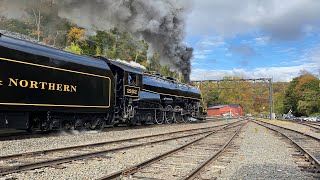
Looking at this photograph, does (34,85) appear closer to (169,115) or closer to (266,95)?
(169,115)

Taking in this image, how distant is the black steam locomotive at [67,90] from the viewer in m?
10.8

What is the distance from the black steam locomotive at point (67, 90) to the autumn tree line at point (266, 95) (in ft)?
114

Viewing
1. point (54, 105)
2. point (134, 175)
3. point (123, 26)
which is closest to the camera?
point (134, 175)

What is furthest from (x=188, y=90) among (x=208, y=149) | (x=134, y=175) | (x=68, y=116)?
(x=134, y=175)

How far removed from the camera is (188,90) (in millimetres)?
27594

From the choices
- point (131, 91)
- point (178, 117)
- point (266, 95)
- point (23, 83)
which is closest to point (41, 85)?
point (23, 83)

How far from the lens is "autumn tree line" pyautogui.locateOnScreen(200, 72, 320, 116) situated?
68.2 metres

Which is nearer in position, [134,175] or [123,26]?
[134,175]

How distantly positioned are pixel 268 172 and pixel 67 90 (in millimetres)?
8482

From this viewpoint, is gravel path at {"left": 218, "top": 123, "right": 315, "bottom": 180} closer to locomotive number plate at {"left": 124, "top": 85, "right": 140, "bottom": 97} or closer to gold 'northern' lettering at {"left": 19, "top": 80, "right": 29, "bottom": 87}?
gold 'northern' lettering at {"left": 19, "top": 80, "right": 29, "bottom": 87}

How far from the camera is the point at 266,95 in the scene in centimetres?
12206

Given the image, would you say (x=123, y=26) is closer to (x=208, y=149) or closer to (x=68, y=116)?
(x=68, y=116)

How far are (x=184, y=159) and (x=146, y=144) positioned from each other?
3.01 meters

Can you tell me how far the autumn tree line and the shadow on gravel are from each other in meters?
44.8
